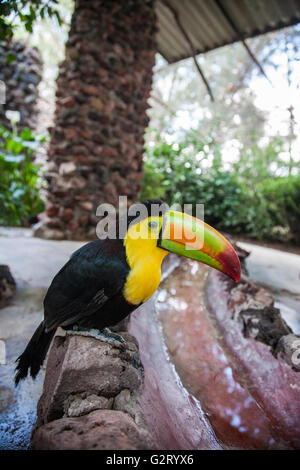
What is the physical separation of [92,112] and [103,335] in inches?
148

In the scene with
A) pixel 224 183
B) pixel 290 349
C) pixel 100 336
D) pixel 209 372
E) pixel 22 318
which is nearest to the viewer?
pixel 100 336

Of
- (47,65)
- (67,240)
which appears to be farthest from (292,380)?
(47,65)

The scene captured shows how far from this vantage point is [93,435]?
34.1 inches

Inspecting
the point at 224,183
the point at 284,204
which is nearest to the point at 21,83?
the point at 224,183

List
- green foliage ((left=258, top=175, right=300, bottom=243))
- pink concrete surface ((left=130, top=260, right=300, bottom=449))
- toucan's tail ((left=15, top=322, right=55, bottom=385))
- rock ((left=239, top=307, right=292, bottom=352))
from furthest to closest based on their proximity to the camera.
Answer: green foliage ((left=258, top=175, right=300, bottom=243)) < rock ((left=239, top=307, right=292, bottom=352)) < toucan's tail ((left=15, top=322, right=55, bottom=385)) < pink concrete surface ((left=130, top=260, right=300, bottom=449))

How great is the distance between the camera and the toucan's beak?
1.21 meters

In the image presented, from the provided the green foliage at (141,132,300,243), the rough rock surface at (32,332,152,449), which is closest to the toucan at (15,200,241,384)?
the rough rock surface at (32,332,152,449)

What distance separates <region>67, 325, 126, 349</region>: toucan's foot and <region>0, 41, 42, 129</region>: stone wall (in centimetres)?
764

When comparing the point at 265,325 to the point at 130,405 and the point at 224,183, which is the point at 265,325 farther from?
the point at 224,183

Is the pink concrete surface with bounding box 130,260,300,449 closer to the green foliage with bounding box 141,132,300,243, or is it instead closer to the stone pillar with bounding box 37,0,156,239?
the stone pillar with bounding box 37,0,156,239

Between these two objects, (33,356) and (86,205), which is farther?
(86,205)

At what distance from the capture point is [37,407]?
134 cm
